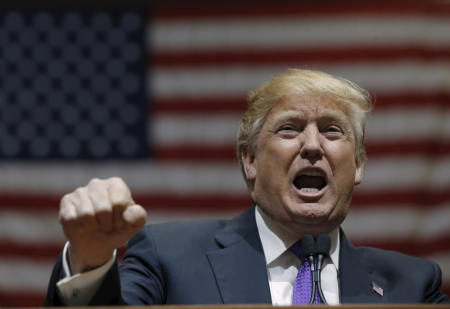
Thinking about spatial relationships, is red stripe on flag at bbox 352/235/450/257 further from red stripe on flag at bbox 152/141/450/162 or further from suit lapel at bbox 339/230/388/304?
suit lapel at bbox 339/230/388/304

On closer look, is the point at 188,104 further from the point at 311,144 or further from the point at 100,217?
the point at 100,217

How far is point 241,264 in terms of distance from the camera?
5.84ft

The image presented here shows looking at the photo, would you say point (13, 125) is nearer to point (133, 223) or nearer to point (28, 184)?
point (28, 184)

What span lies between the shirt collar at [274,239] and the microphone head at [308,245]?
0.15 feet

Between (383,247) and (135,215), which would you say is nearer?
(135,215)

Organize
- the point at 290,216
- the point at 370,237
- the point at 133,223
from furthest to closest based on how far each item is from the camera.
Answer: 1. the point at 370,237
2. the point at 290,216
3. the point at 133,223

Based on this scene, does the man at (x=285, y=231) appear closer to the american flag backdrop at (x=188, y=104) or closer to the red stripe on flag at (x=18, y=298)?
the american flag backdrop at (x=188, y=104)

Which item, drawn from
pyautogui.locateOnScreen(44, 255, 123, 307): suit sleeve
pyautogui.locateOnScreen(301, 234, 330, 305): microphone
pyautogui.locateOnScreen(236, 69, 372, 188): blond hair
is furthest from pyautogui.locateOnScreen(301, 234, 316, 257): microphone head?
pyautogui.locateOnScreen(44, 255, 123, 307): suit sleeve

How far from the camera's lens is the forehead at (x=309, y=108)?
1863mm

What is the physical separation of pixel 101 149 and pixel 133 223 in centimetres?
253

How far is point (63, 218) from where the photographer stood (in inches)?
51.4

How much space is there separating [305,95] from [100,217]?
2.41 feet

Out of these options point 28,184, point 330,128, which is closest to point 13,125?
point 28,184

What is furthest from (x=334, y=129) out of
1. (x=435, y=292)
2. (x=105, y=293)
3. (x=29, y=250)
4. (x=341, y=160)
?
(x=29, y=250)
